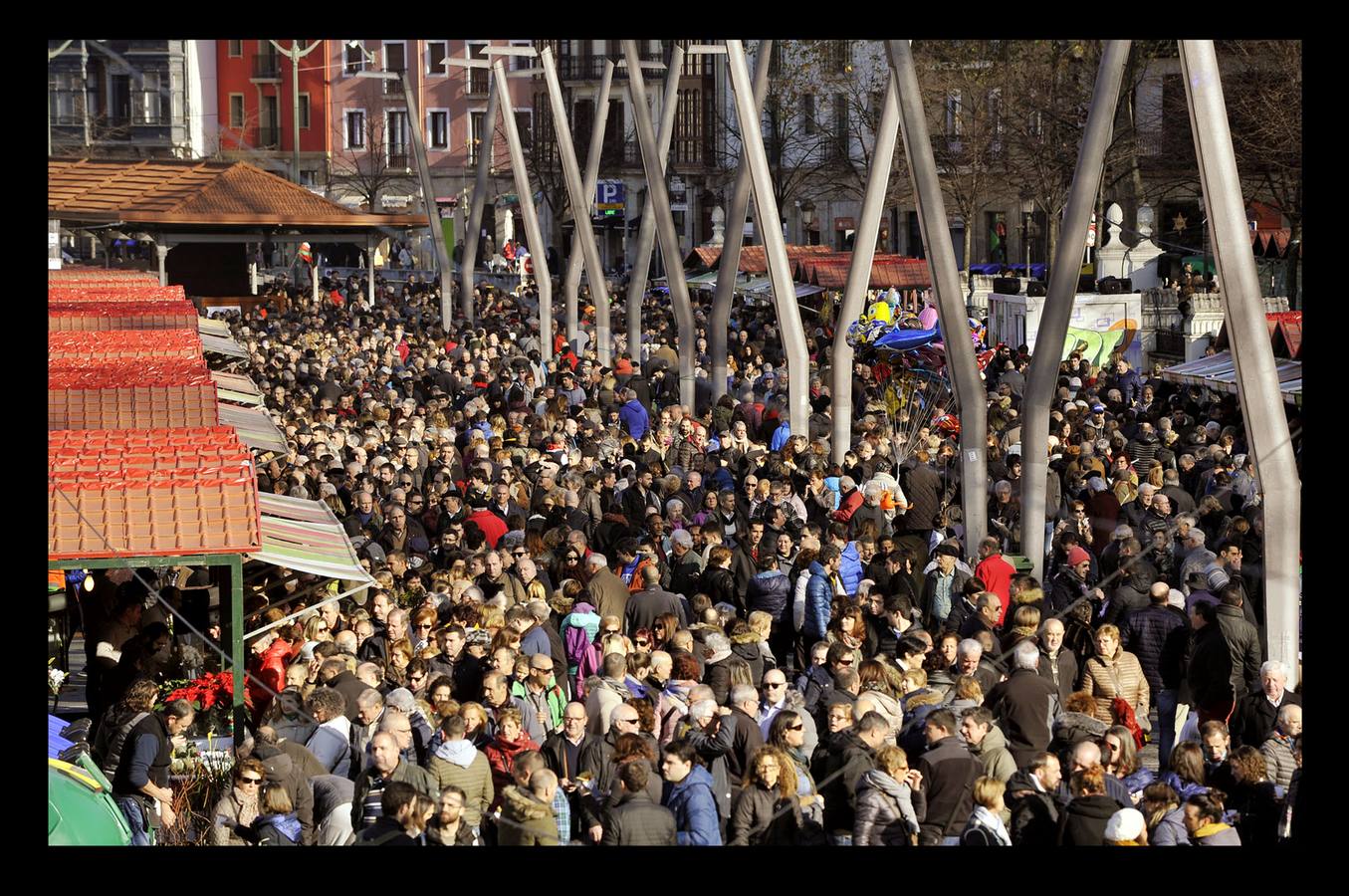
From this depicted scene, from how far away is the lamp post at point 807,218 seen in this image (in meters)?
70.9

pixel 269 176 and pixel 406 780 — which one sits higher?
pixel 269 176

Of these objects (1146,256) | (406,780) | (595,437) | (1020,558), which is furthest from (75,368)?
(1146,256)

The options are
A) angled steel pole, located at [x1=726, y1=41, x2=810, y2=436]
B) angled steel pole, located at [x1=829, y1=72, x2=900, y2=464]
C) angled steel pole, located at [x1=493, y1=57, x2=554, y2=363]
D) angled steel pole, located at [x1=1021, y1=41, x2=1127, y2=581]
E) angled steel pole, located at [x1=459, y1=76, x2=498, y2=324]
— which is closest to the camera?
angled steel pole, located at [x1=1021, y1=41, x2=1127, y2=581]

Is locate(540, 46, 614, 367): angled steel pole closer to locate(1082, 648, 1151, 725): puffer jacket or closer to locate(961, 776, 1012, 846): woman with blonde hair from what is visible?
locate(1082, 648, 1151, 725): puffer jacket

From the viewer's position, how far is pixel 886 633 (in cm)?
1174

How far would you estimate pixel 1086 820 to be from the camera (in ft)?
26.0

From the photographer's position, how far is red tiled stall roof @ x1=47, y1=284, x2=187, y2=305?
2584cm

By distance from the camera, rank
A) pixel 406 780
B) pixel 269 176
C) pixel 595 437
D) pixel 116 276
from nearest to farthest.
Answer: pixel 406 780 → pixel 595 437 → pixel 116 276 → pixel 269 176

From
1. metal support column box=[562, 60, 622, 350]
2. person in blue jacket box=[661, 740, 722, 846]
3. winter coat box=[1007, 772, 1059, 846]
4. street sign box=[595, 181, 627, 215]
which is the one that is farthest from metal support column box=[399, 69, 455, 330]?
winter coat box=[1007, 772, 1059, 846]

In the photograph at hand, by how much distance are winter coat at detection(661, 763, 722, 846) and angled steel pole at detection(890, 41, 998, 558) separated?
9.04 metres
